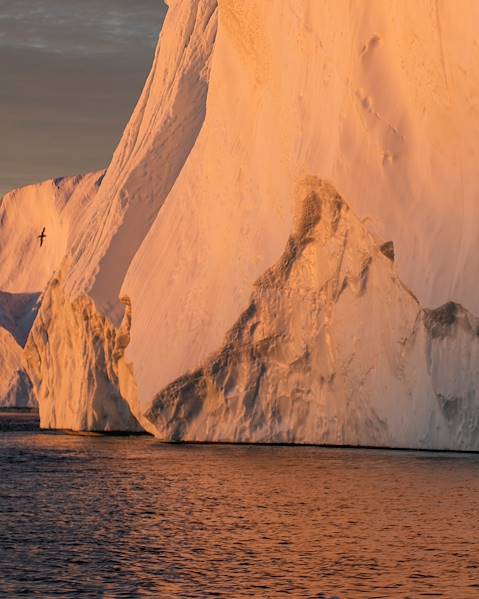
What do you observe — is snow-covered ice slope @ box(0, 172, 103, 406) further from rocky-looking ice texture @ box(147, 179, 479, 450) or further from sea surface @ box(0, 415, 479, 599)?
sea surface @ box(0, 415, 479, 599)

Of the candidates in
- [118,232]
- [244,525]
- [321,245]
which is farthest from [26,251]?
[244,525]

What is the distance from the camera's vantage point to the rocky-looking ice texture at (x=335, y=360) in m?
28.6

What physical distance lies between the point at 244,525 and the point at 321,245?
1391cm

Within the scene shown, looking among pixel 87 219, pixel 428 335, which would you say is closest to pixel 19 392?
pixel 87 219

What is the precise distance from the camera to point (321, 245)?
31438mm

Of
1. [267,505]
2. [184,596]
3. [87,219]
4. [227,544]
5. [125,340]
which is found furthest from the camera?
[87,219]

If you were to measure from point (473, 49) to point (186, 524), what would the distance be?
590 inches

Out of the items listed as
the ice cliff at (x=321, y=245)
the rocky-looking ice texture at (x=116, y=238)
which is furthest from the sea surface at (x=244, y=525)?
the rocky-looking ice texture at (x=116, y=238)

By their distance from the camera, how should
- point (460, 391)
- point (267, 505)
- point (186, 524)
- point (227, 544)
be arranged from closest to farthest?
point (227, 544) → point (186, 524) → point (267, 505) → point (460, 391)

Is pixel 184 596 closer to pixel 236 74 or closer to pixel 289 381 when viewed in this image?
pixel 289 381

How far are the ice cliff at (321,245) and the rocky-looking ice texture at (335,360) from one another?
0.13 feet

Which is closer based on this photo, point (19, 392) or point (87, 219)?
point (87, 219)

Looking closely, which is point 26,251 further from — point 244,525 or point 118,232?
point 244,525

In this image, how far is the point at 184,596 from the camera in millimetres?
13180
